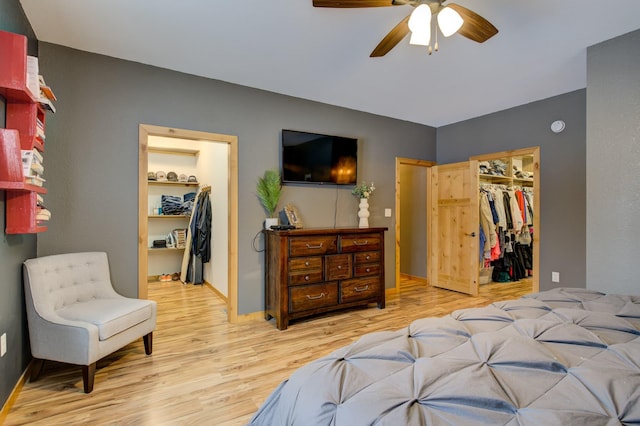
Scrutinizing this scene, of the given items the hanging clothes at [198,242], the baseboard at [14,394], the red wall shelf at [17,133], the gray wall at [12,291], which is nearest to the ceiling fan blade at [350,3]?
the red wall shelf at [17,133]

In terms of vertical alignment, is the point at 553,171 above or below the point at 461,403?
above

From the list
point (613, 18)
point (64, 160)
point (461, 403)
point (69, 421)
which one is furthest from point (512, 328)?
point (64, 160)

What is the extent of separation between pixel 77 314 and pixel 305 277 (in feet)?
6.26

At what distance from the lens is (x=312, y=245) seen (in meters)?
3.30

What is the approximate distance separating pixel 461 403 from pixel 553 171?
13.4 feet

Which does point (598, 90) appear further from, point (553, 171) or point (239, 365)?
point (239, 365)

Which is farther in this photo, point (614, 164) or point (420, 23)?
point (614, 164)

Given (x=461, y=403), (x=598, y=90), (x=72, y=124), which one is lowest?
(x=461, y=403)

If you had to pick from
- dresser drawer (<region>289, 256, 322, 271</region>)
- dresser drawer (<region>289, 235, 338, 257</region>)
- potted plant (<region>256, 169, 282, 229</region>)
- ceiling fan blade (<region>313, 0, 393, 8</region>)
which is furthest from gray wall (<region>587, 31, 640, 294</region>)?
potted plant (<region>256, 169, 282, 229</region>)

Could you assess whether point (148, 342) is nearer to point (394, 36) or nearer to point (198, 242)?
point (198, 242)

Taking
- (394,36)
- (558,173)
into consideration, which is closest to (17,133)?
(394,36)

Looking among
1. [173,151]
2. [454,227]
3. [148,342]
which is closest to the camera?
[148,342]

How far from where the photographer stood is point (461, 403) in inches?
31.9

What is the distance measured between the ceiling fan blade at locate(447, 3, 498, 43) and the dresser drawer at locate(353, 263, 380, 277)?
248cm
